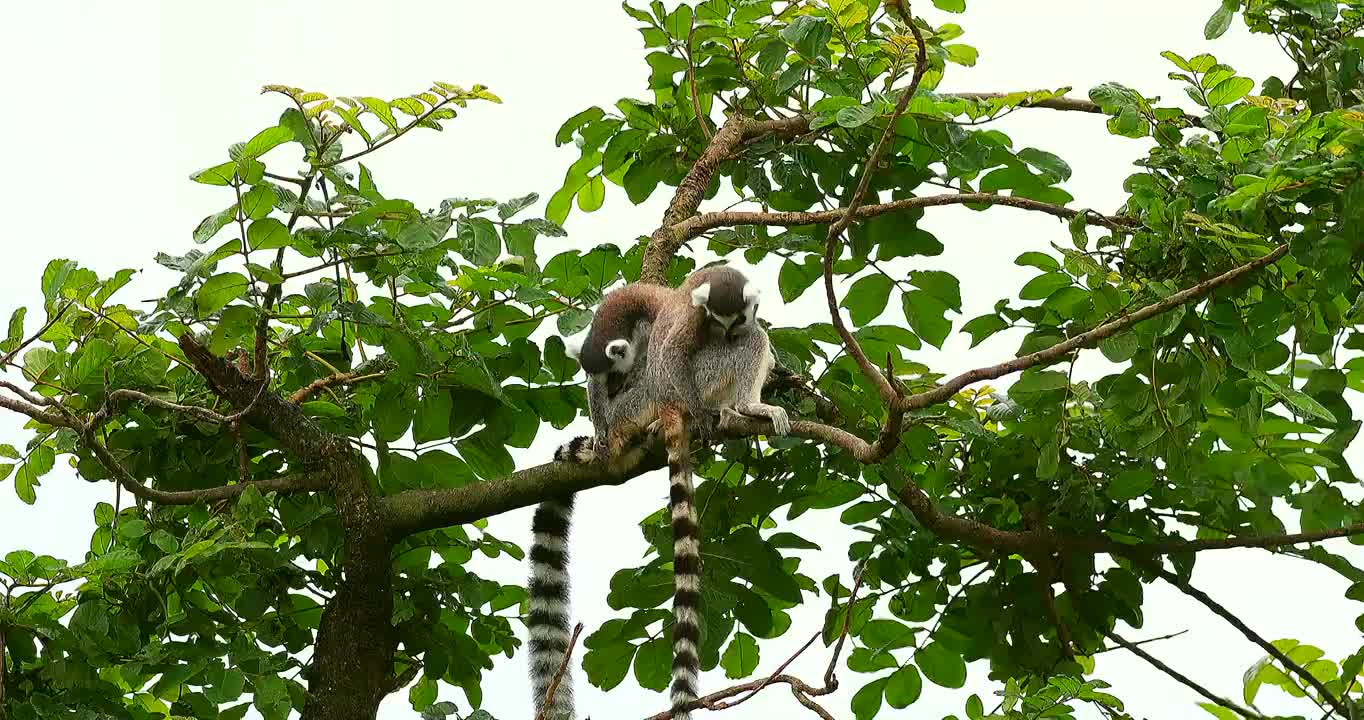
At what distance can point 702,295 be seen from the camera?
475 cm

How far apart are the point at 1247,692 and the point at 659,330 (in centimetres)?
250

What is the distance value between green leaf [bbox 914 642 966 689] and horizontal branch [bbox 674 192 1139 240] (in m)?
1.63

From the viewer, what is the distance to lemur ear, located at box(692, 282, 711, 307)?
4727mm

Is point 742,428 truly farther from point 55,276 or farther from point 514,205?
point 55,276

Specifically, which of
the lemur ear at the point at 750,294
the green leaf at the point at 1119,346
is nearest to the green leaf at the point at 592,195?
the lemur ear at the point at 750,294

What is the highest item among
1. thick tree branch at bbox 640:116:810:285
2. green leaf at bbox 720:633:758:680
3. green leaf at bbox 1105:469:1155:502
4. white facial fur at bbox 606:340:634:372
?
thick tree branch at bbox 640:116:810:285

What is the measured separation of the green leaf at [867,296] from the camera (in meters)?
4.87

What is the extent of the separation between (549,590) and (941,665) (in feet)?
4.77

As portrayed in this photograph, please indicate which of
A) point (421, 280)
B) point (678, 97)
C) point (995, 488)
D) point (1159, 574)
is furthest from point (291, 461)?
point (1159, 574)

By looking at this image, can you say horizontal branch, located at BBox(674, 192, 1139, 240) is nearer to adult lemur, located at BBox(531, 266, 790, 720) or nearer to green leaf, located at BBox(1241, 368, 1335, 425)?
adult lemur, located at BBox(531, 266, 790, 720)

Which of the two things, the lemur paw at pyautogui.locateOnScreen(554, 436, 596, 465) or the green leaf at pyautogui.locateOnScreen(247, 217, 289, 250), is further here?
the lemur paw at pyautogui.locateOnScreen(554, 436, 596, 465)

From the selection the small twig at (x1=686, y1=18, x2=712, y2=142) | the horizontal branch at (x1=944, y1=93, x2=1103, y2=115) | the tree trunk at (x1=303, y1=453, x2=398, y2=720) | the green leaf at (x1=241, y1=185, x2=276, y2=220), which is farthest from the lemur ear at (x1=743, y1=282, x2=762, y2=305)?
the green leaf at (x1=241, y1=185, x2=276, y2=220)

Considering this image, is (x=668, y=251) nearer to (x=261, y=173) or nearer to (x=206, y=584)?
(x=261, y=173)

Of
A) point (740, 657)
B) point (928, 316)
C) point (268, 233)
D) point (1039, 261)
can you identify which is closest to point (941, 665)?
point (740, 657)
